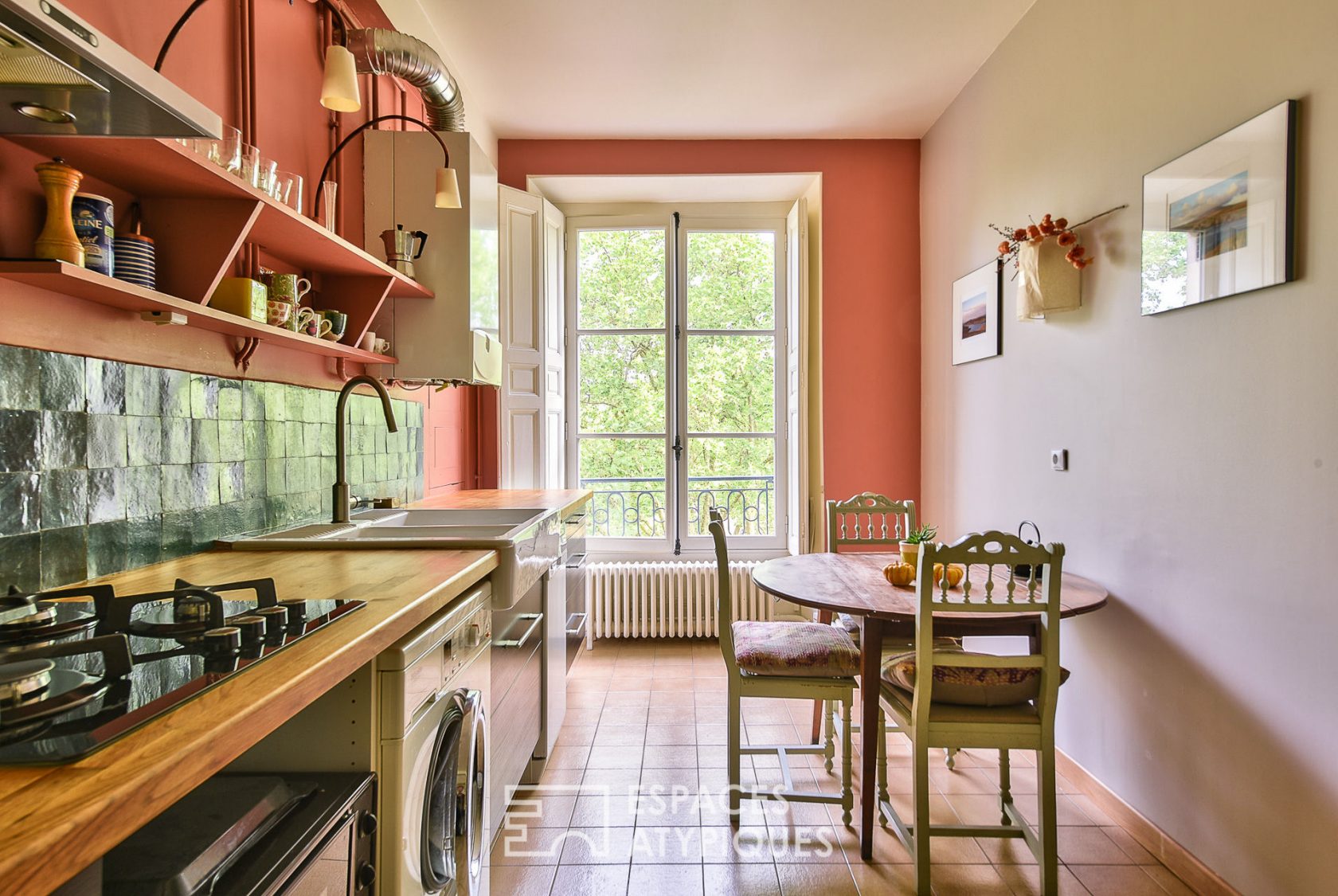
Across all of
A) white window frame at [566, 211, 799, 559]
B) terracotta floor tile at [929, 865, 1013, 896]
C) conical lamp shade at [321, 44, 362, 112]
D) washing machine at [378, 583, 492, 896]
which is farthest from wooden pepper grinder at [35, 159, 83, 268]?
white window frame at [566, 211, 799, 559]

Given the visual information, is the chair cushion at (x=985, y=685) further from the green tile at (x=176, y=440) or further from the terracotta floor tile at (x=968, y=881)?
the green tile at (x=176, y=440)

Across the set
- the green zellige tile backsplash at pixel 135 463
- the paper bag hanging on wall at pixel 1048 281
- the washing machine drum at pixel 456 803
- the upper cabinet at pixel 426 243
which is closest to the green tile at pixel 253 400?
the green zellige tile backsplash at pixel 135 463

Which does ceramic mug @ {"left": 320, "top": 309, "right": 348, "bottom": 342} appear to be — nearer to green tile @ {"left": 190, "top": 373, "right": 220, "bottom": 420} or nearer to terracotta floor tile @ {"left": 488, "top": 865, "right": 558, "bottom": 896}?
green tile @ {"left": 190, "top": 373, "right": 220, "bottom": 420}

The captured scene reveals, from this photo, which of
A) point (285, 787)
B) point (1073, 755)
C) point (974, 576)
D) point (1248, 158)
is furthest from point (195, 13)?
point (1073, 755)

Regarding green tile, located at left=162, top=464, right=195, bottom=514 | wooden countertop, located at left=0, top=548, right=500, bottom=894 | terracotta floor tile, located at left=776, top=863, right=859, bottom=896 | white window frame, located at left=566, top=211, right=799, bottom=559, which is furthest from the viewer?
white window frame, located at left=566, top=211, right=799, bottom=559

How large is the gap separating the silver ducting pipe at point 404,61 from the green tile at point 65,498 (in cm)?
152

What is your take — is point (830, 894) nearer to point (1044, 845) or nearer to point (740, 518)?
point (1044, 845)

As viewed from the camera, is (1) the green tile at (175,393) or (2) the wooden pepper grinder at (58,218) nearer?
(2) the wooden pepper grinder at (58,218)

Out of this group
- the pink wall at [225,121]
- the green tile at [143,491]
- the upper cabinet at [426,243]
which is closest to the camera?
the pink wall at [225,121]

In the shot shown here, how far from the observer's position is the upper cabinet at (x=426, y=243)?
262 centimetres

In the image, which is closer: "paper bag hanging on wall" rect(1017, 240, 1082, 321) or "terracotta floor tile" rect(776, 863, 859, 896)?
"terracotta floor tile" rect(776, 863, 859, 896)

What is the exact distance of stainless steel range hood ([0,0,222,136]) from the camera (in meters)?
0.80

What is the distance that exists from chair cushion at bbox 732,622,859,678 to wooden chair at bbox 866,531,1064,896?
28cm

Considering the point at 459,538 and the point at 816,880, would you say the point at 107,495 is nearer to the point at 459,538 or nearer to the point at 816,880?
the point at 459,538
